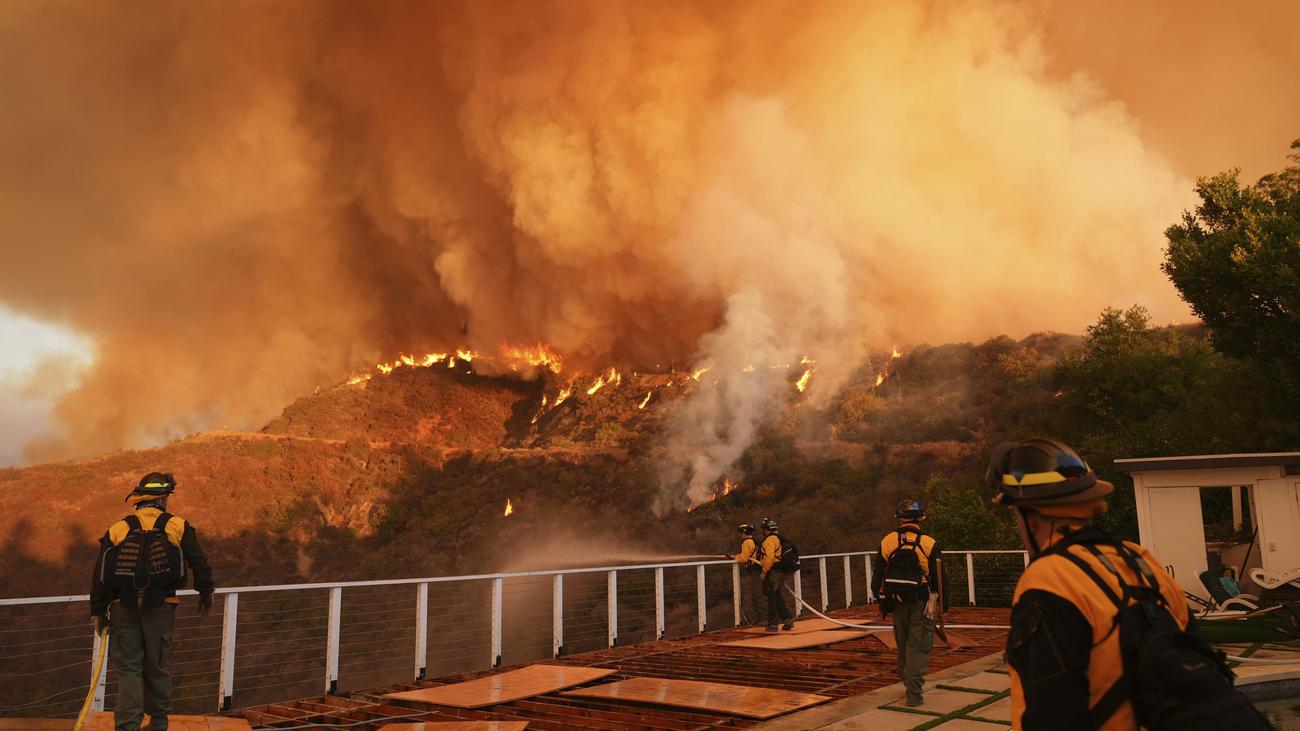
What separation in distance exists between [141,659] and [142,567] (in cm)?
60

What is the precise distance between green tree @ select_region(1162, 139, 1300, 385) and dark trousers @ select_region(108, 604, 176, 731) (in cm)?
2261

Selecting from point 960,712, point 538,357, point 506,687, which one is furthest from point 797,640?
point 538,357

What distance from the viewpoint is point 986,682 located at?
6.86 meters

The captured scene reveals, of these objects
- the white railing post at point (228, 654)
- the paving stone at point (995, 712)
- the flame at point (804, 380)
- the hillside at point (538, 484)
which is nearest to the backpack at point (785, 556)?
the paving stone at point (995, 712)

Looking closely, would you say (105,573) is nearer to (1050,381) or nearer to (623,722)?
(623,722)

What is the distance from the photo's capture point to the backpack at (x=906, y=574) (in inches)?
249

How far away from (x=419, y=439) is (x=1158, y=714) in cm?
8802

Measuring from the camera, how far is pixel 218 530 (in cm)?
5159

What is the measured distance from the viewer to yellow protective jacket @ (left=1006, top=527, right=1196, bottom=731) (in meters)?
1.61

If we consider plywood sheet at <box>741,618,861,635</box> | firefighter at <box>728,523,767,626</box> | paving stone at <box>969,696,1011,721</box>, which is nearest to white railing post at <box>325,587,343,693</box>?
paving stone at <box>969,696,1011,721</box>

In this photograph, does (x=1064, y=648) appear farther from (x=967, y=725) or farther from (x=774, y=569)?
(x=774, y=569)

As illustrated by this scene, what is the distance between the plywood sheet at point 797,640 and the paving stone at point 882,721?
3697 mm

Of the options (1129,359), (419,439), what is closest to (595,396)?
(419,439)

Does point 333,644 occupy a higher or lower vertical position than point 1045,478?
lower
